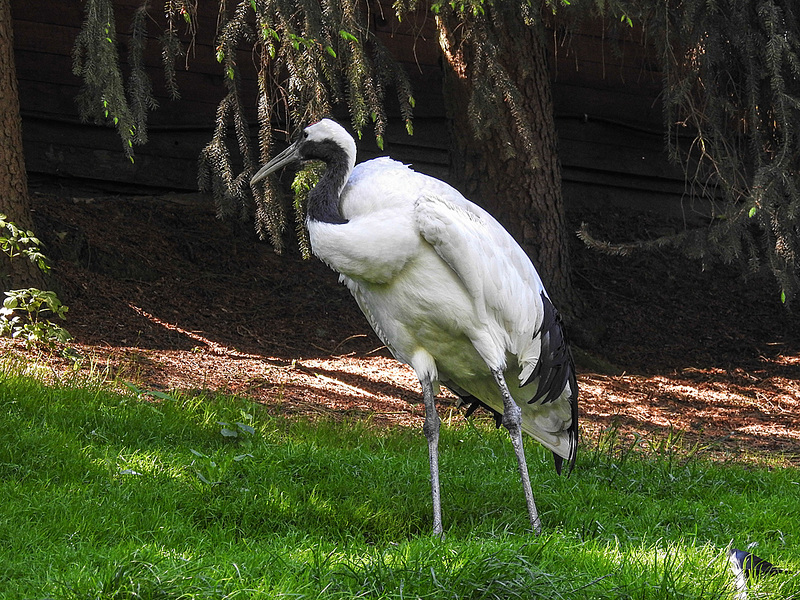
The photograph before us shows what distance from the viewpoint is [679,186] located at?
1109 cm

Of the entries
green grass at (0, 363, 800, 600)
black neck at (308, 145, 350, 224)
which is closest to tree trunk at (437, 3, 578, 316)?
green grass at (0, 363, 800, 600)

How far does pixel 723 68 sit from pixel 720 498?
407 centimetres

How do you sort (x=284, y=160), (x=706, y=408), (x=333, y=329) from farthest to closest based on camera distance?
(x=333, y=329), (x=706, y=408), (x=284, y=160)

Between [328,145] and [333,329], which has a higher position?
[328,145]

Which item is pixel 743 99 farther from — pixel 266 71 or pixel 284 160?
pixel 284 160

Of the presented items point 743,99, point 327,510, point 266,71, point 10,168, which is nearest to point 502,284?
point 327,510

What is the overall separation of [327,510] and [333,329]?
13.8ft

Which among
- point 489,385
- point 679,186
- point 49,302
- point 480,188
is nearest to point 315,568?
point 489,385

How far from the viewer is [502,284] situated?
4461mm

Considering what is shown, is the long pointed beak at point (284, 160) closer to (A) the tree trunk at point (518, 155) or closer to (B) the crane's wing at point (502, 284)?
(B) the crane's wing at point (502, 284)

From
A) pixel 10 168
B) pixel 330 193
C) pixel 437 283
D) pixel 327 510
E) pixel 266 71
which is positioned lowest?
pixel 327 510

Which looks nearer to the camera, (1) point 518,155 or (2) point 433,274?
(2) point 433,274

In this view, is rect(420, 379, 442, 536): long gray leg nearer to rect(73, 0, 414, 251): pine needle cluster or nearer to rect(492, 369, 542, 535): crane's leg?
rect(492, 369, 542, 535): crane's leg

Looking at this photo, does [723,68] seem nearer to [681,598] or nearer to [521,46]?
[521,46]
